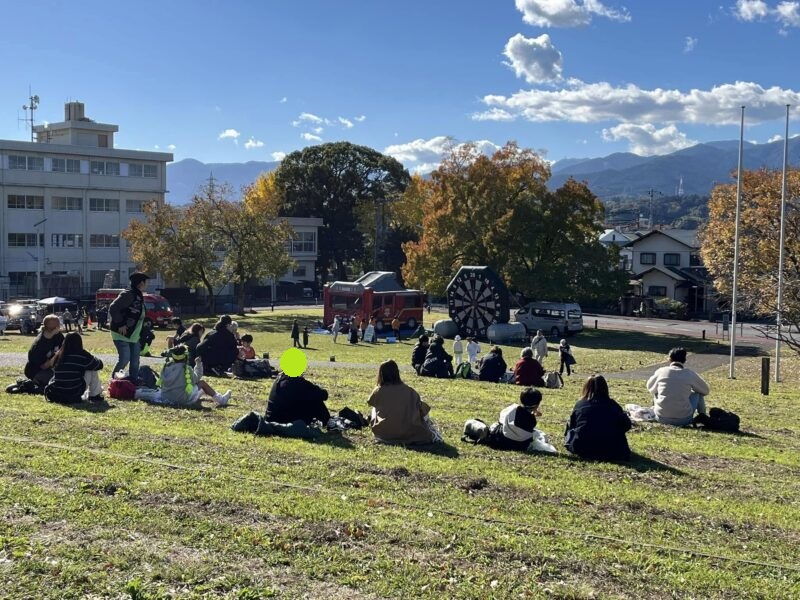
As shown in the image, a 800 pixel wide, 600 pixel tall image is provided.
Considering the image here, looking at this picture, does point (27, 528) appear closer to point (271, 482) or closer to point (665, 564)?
point (271, 482)

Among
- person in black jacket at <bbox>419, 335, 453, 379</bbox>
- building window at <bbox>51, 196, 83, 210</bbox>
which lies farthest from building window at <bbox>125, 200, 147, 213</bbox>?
person in black jacket at <bbox>419, 335, 453, 379</bbox>

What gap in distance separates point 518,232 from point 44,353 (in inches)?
1591

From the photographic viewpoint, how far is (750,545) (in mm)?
7324

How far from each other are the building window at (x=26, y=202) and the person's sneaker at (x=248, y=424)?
68.2m

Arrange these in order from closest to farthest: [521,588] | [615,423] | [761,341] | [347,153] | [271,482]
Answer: [521,588] → [271,482] → [615,423] → [761,341] → [347,153]

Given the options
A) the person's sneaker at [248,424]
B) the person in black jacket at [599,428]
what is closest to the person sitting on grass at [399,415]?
the person's sneaker at [248,424]

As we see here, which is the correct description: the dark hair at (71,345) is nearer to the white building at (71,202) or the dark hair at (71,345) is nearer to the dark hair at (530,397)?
the dark hair at (530,397)

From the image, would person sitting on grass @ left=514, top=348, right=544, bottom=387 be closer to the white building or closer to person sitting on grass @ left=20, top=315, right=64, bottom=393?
person sitting on grass @ left=20, top=315, right=64, bottom=393

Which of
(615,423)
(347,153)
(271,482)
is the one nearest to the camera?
(271,482)

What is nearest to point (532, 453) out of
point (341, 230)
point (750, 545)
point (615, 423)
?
point (615, 423)

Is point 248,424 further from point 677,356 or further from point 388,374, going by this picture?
point 677,356

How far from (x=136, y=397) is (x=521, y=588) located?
10.4 m

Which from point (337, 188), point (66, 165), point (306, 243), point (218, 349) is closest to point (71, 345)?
point (218, 349)

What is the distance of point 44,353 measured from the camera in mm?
14781
